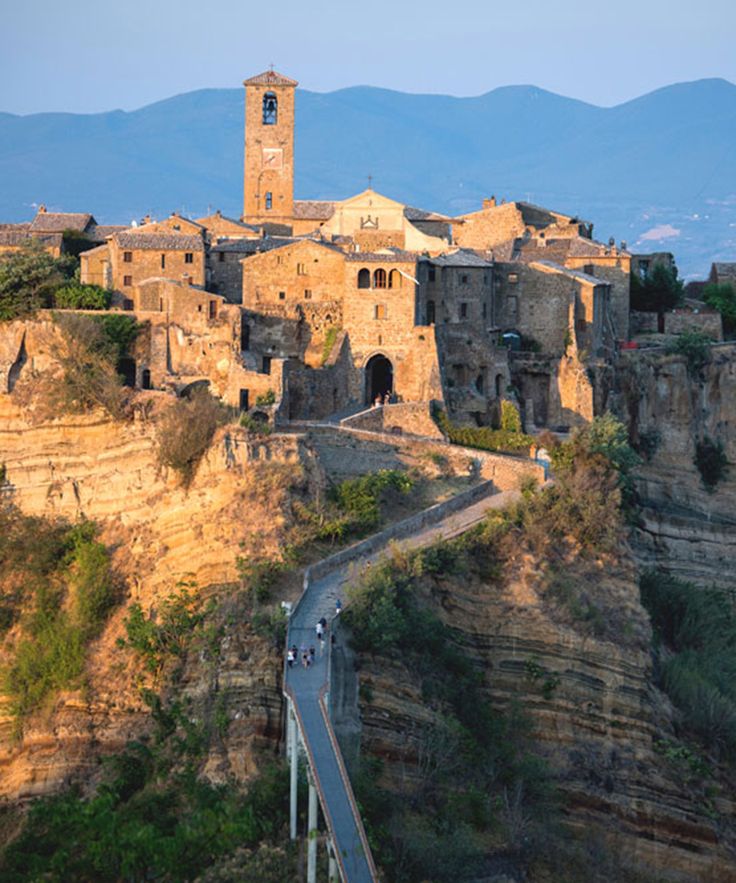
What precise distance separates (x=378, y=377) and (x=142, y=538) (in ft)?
41.0

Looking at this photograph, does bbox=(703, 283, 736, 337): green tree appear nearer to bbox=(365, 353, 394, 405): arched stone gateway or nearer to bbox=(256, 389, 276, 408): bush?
Result: bbox=(365, 353, 394, 405): arched stone gateway

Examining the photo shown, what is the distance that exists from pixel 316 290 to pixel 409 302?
3.15m

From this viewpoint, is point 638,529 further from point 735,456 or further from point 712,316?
point 712,316

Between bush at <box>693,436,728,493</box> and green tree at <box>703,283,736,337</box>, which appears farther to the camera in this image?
green tree at <box>703,283,736,337</box>

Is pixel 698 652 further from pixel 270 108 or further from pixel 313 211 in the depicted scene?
pixel 270 108

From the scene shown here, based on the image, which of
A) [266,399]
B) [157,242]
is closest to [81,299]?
[157,242]

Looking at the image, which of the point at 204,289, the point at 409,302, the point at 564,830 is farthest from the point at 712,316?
the point at 564,830

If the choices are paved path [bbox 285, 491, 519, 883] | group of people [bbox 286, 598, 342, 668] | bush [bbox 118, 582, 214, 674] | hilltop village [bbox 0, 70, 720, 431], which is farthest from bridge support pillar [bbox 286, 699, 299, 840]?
hilltop village [bbox 0, 70, 720, 431]

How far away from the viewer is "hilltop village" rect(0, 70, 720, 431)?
4875cm

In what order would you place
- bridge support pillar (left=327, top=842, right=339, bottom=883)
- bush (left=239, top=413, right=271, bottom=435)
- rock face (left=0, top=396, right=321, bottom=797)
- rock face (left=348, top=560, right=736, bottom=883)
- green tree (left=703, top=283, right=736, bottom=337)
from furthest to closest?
green tree (left=703, top=283, right=736, bottom=337) < bush (left=239, top=413, right=271, bottom=435) < rock face (left=348, top=560, right=736, bottom=883) < rock face (left=0, top=396, right=321, bottom=797) < bridge support pillar (left=327, top=842, right=339, bottom=883)

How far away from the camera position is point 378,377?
5128 cm

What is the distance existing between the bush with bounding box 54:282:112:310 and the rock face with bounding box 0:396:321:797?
445 cm

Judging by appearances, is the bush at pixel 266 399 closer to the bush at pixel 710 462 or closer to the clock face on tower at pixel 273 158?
the bush at pixel 710 462

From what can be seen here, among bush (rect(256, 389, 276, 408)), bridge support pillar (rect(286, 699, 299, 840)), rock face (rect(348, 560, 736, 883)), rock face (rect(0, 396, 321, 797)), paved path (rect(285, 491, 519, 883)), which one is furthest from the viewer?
bush (rect(256, 389, 276, 408))
